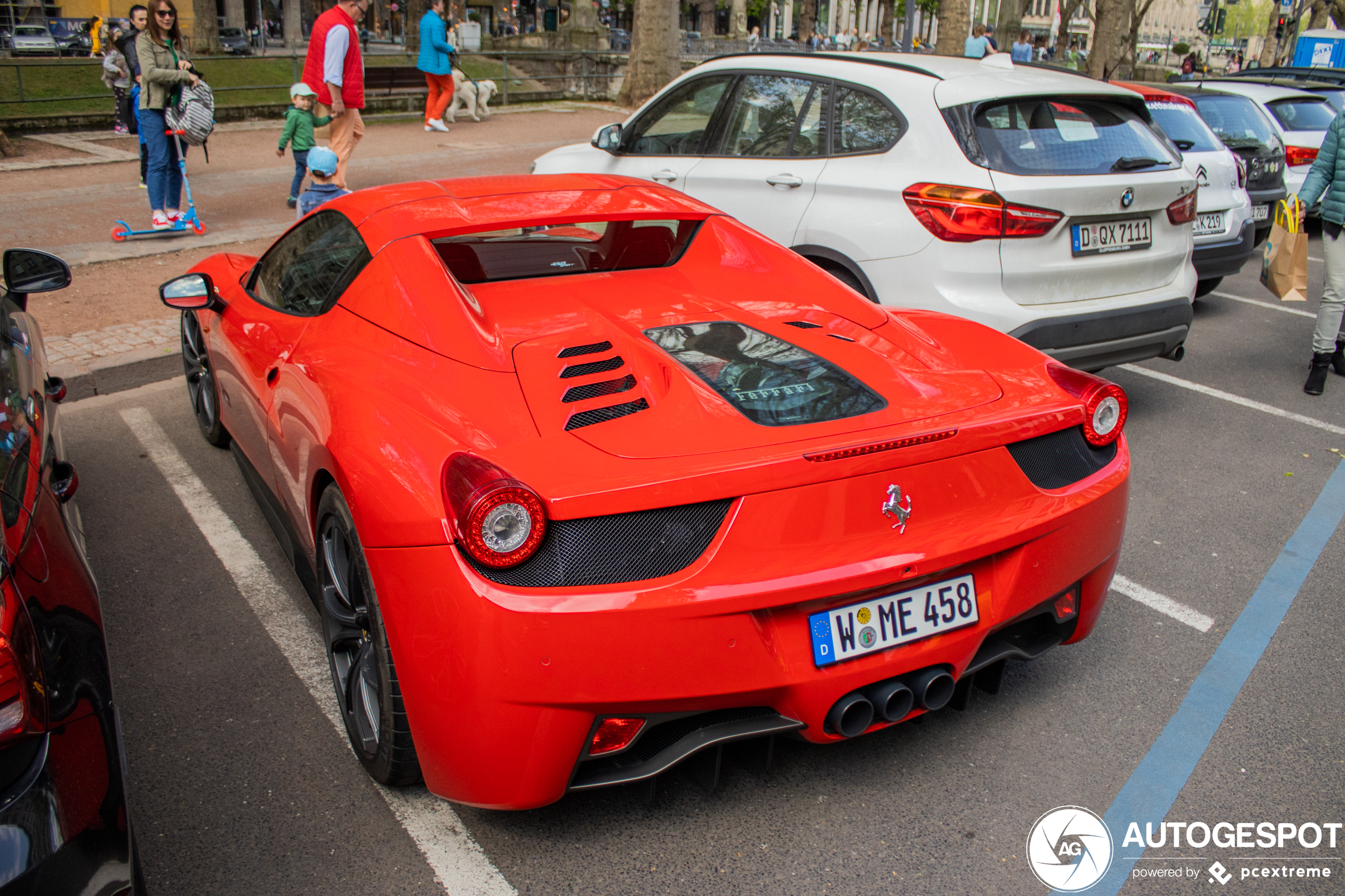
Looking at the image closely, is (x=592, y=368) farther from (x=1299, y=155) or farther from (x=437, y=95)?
(x=437, y=95)

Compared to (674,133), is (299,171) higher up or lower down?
lower down

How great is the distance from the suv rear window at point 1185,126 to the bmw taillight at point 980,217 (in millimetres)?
3822

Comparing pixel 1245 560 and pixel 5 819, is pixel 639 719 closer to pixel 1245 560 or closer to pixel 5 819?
pixel 5 819

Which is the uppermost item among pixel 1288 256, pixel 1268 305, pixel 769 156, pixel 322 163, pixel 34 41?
pixel 34 41

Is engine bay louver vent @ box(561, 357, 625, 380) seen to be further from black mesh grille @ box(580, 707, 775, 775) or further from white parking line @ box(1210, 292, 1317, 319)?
white parking line @ box(1210, 292, 1317, 319)

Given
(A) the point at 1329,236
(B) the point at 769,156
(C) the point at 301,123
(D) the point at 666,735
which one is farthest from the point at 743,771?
(C) the point at 301,123

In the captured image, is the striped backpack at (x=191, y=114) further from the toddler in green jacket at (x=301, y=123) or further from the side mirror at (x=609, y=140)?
the side mirror at (x=609, y=140)

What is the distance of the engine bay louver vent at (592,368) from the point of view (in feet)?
8.51

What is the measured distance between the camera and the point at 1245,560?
13.3 ft

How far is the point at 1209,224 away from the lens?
7.31m

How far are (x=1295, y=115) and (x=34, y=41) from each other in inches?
1456

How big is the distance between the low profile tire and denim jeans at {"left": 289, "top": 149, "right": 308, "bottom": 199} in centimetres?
770

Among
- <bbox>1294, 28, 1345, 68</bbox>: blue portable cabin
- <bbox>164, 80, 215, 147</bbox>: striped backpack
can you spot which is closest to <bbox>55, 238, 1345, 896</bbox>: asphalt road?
<bbox>164, 80, 215, 147</bbox>: striped backpack

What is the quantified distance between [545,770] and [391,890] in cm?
51
